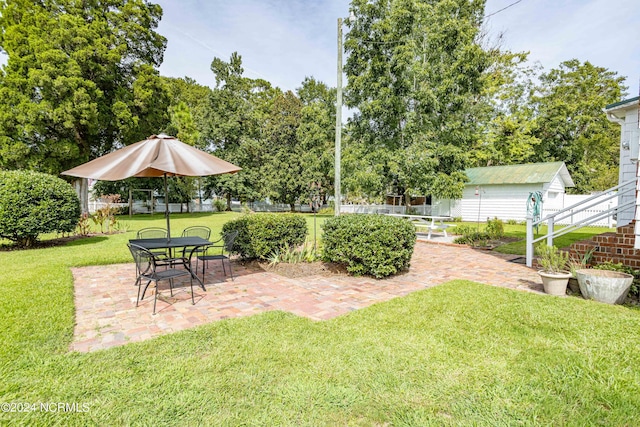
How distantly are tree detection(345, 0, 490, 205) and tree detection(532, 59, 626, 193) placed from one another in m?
13.4

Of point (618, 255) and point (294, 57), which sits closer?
point (618, 255)

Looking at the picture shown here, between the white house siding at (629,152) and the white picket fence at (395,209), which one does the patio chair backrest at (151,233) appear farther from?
the white picket fence at (395,209)

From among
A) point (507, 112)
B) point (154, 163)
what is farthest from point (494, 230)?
point (507, 112)

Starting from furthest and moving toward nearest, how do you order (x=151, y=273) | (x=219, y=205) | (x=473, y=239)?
(x=219, y=205), (x=473, y=239), (x=151, y=273)

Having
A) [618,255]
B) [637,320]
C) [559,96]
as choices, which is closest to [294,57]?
[618,255]

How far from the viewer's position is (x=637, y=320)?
3867 mm

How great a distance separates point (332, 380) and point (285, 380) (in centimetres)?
40

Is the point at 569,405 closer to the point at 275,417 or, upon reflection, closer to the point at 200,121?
the point at 275,417

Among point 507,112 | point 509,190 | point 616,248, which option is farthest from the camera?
point 507,112

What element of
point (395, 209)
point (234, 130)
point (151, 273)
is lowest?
point (151, 273)

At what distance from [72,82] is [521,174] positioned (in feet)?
86.1

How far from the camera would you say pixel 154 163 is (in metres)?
4.35

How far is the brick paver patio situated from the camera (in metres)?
3.83

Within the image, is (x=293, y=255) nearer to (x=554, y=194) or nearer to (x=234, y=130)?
(x=554, y=194)
